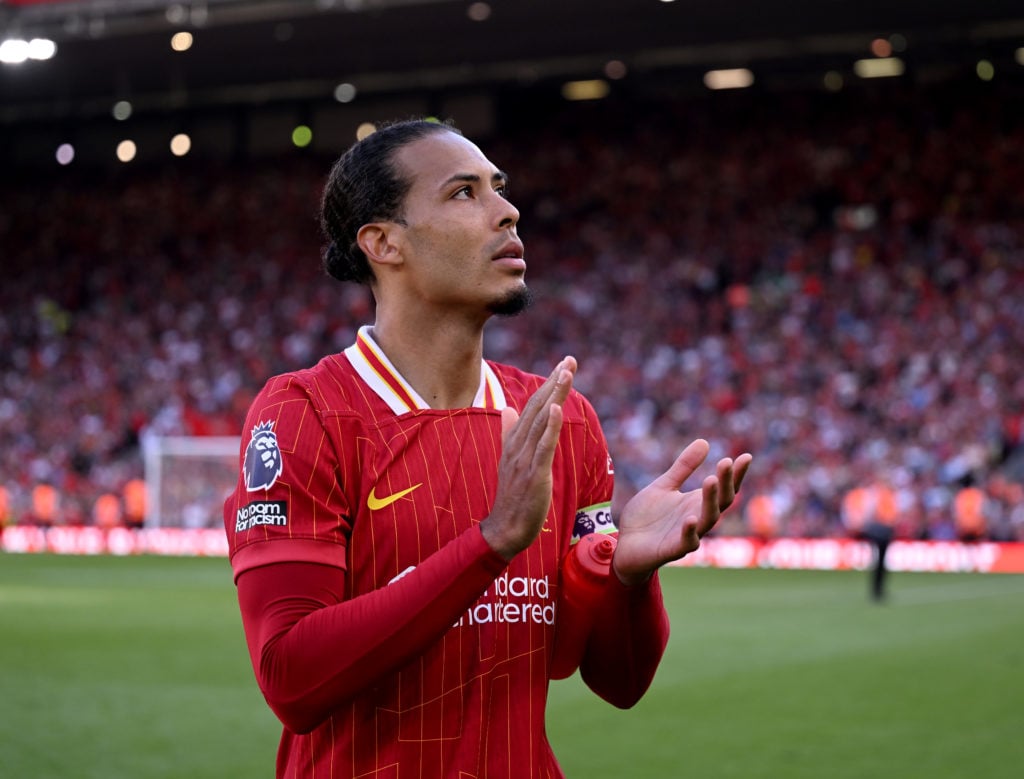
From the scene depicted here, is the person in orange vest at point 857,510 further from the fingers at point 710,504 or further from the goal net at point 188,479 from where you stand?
the fingers at point 710,504

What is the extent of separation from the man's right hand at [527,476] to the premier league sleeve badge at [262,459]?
0.41 m

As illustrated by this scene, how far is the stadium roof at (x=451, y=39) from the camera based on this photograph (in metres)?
26.5

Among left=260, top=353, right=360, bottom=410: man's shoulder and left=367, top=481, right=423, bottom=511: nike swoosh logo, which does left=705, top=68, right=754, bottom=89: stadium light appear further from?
left=367, top=481, right=423, bottom=511: nike swoosh logo

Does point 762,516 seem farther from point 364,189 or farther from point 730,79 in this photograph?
point 364,189

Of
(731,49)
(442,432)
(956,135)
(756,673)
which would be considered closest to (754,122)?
(731,49)

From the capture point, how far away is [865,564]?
2169 cm

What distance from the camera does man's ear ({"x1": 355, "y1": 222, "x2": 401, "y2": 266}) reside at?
10.2ft

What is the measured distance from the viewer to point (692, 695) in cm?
998

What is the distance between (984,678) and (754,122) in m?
21.6

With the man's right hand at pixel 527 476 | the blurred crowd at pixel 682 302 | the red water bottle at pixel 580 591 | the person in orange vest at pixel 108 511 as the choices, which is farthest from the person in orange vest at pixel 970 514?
the man's right hand at pixel 527 476

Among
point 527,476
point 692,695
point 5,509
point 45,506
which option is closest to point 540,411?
point 527,476

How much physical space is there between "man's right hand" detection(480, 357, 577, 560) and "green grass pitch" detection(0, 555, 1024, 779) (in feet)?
17.1

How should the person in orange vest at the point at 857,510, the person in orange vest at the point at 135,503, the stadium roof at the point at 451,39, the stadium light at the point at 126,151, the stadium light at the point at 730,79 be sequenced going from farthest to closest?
the stadium light at the point at 126,151 < the stadium light at the point at 730,79 < the person in orange vest at the point at 135,503 < the stadium roof at the point at 451,39 < the person in orange vest at the point at 857,510

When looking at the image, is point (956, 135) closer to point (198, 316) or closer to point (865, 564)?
point (865, 564)
